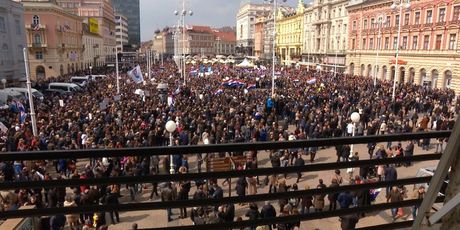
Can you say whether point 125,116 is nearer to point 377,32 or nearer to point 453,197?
point 453,197

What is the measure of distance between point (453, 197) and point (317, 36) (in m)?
86.3

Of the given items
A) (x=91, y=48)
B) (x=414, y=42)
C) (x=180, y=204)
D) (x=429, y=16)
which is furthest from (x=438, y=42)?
(x=91, y=48)

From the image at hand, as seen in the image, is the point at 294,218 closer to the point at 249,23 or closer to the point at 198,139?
the point at 198,139

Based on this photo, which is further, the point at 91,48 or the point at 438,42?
the point at 91,48

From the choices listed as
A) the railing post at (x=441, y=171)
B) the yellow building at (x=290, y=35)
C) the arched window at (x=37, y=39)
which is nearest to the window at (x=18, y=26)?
the arched window at (x=37, y=39)

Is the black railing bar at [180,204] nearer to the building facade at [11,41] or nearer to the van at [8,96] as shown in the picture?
the van at [8,96]

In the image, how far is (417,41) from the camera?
48.0 meters

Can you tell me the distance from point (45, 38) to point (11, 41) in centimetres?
1372

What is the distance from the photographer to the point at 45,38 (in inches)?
2394

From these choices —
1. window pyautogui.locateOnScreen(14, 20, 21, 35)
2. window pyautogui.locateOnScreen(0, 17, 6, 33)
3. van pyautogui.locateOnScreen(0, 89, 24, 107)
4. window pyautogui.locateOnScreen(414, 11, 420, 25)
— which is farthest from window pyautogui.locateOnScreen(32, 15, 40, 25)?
window pyautogui.locateOnScreen(414, 11, 420, 25)

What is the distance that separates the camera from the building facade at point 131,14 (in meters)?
173

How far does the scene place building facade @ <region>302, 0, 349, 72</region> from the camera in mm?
71562

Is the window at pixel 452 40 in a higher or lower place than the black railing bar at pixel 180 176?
higher

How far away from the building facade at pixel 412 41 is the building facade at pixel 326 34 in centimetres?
596
